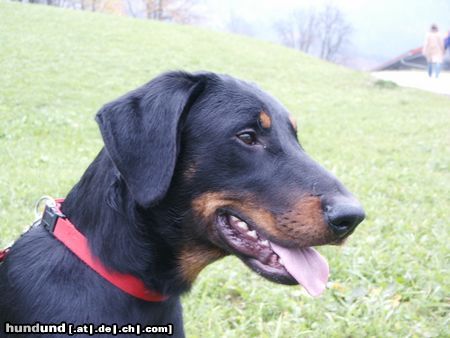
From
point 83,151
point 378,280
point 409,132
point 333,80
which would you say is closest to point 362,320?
point 378,280

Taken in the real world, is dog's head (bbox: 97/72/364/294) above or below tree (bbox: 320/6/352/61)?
above

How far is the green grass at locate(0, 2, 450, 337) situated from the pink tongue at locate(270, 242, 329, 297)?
42.7 inches

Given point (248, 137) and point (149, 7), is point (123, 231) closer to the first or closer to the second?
point (248, 137)

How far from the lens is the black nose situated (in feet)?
6.95

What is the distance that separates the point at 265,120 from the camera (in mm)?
2441

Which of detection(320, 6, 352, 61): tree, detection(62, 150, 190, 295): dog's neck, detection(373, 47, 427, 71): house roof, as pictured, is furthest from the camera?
detection(320, 6, 352, 61): tree

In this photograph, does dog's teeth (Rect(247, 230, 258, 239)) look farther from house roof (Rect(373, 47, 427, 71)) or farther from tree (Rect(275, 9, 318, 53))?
tree (Rect(275, 9, 318, 53))

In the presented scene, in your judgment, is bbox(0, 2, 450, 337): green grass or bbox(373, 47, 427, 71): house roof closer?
bbox(0, 2, 450, 337): green grass

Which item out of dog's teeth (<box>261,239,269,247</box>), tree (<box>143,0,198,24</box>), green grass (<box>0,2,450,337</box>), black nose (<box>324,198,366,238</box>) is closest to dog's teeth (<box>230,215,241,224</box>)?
dog's teeth (<box>261,239,269,247</box>)

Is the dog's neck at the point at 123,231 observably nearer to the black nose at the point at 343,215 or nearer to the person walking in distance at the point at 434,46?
the black nose at the point at 343,215

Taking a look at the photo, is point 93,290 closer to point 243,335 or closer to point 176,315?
point 176,315

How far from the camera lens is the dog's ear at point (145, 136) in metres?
2.17

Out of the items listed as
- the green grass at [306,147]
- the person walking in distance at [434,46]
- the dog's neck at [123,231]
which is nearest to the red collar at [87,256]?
the dog's neck at [123,231]

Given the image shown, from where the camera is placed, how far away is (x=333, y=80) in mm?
20312
